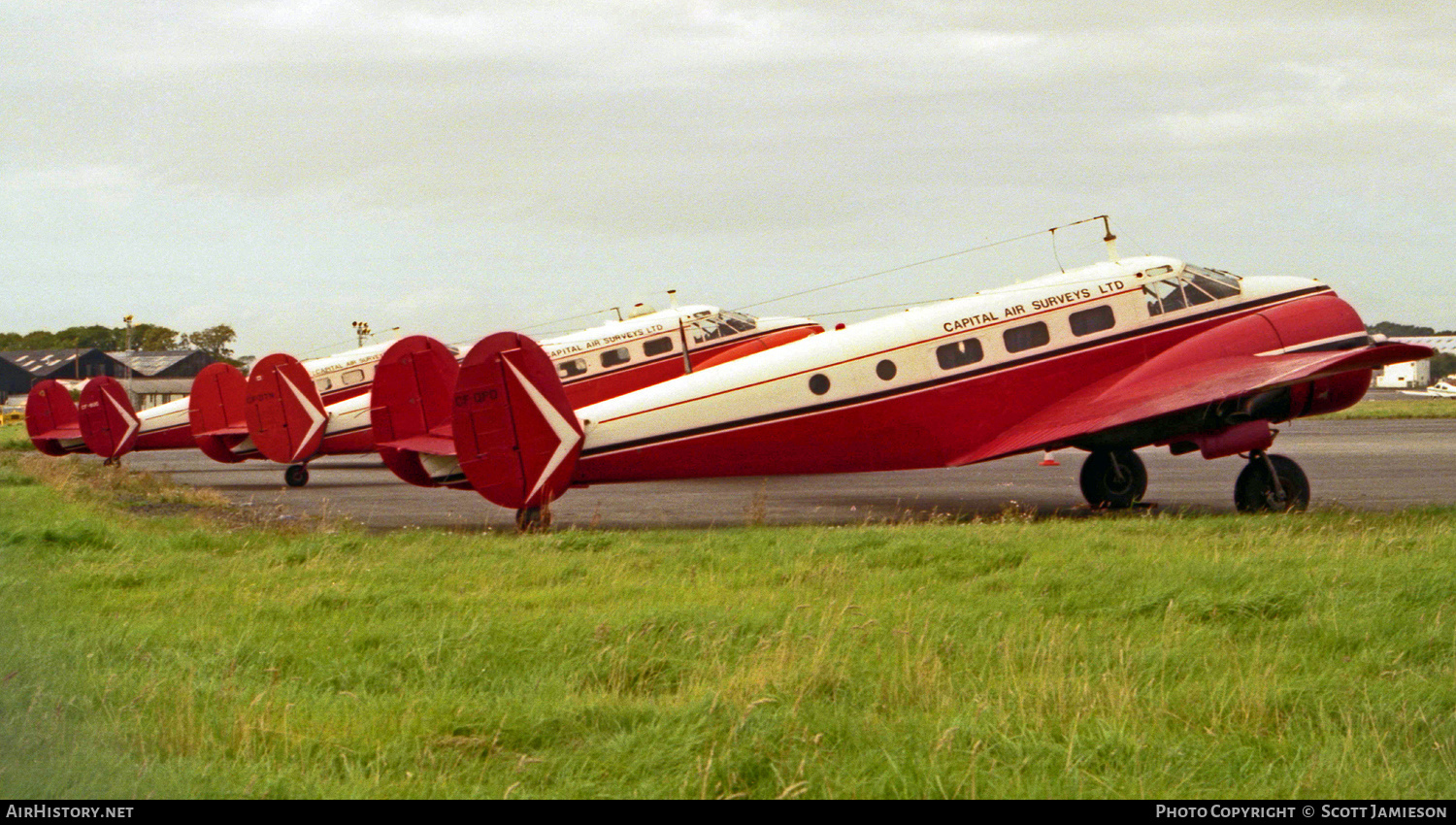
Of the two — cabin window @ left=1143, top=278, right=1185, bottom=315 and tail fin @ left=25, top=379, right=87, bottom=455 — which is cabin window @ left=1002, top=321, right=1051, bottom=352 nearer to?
cabin window @ left=1143, top=278, right=1185, bottom=315

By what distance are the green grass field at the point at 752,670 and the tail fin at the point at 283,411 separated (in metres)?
14.9

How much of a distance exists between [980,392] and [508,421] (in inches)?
253

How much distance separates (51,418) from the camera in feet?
119

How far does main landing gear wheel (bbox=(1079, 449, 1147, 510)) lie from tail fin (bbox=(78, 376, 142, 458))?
1039 inches

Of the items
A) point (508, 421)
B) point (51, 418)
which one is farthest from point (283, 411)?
point (508, 421)

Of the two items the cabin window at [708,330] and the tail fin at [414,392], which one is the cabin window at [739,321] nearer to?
the cabin window at [708,330]

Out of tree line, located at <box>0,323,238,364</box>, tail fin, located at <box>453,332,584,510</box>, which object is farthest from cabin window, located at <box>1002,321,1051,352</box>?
tree line, located at <box>0,323,238,364</box>

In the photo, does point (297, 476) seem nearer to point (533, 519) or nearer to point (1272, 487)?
point (533, 519)

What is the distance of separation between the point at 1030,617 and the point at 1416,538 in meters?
5.77

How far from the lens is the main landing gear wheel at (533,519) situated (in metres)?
15.2

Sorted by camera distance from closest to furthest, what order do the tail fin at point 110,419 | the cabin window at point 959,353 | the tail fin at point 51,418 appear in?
the cabin window at point 959,353 → the tail fin at point 110,419 → the tail fin at point 51,418

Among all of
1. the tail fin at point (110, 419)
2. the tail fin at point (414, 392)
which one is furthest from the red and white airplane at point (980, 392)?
the tail fin at point (110, 419)

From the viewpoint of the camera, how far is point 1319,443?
107ft

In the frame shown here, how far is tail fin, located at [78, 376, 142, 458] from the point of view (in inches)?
1298
